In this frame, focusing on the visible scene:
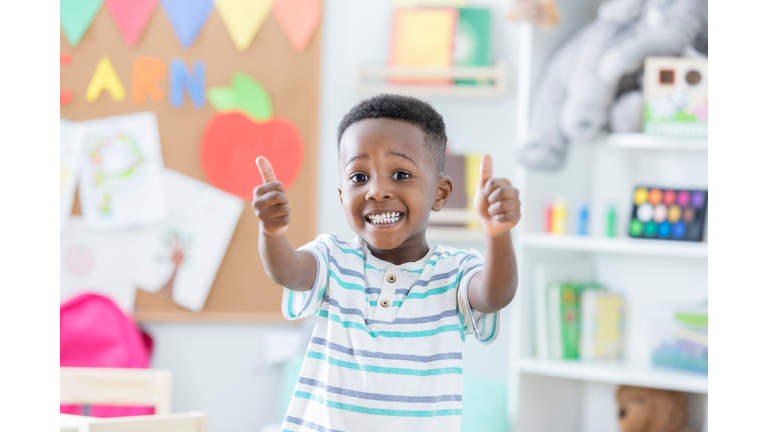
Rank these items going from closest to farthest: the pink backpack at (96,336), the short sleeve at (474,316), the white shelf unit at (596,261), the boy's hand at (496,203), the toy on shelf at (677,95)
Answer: the boy's hand at (496,203) → the short sleeve at (474,316) → the toy on shelf at (677,95) → the white shelf unit at (596,261) → the pink backpack at (96,336)

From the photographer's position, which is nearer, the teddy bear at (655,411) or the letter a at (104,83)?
the teddy bear at (655,411)

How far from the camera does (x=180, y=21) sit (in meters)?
1.88

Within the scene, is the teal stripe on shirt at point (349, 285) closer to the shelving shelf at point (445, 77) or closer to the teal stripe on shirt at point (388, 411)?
the teal stripe on shirt at point (388, 411)

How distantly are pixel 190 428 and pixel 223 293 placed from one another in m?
1.06

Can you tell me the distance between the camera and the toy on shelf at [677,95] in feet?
4.91

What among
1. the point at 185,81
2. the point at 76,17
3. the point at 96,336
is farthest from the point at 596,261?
Answer: the point at 76,17

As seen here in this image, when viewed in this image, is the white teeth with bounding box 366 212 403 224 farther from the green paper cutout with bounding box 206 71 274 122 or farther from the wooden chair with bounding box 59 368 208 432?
the green paper cutout with bounding box 206 71 274 122

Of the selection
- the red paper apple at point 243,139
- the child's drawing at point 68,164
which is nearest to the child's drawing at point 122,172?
the child's drawing at point 68,164

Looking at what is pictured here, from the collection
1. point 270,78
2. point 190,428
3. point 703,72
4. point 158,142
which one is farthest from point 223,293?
point 703,72

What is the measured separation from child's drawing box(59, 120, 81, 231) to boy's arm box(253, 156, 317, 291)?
1.42m

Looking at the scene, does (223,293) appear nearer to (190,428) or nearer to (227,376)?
(227,376)

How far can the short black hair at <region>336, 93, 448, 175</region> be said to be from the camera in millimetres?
761

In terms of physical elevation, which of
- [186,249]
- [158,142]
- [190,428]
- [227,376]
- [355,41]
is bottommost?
[227,376]
